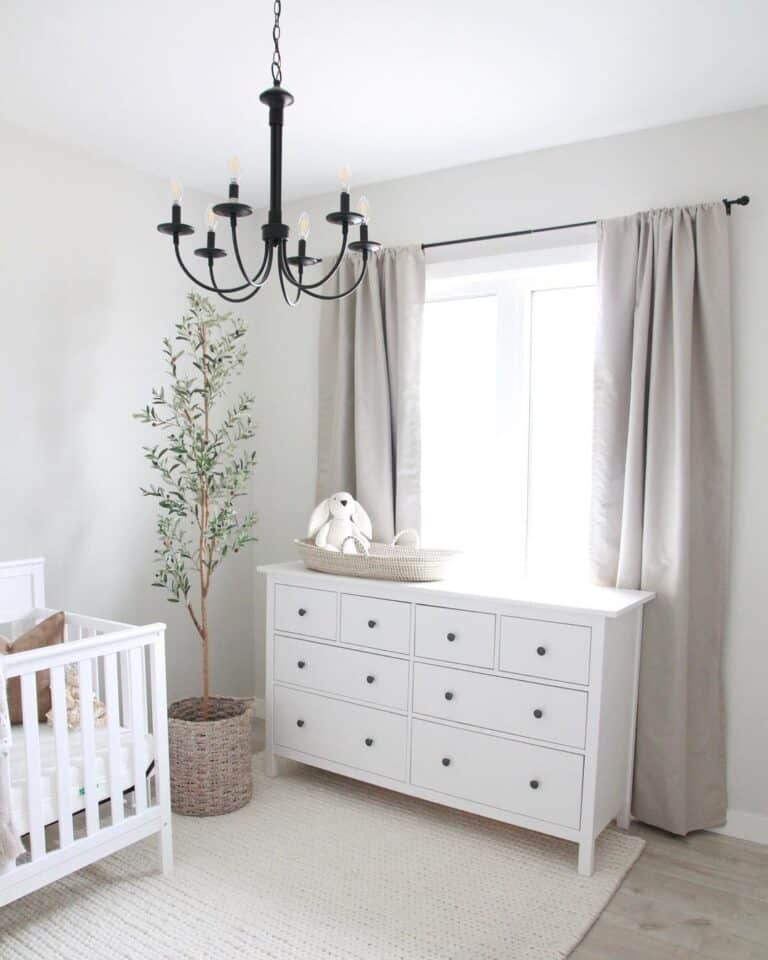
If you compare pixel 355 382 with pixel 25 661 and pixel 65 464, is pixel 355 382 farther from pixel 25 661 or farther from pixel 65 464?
pixel 25 661

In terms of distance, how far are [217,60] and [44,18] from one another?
0.48 metres

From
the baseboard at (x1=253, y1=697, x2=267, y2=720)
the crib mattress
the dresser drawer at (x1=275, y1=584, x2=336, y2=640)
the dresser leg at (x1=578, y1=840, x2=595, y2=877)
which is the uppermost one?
the dresser drawer at (x1=275, y1=584, x2=336, y2=640)

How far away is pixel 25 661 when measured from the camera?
2.08 meters

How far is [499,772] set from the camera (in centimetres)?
266

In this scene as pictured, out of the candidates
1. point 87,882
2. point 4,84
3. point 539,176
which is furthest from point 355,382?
point 87,882

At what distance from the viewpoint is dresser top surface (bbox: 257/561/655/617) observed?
2549mm

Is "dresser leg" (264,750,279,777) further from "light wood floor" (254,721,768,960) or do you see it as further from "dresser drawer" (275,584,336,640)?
"light wood floor" (254,721,768,960)

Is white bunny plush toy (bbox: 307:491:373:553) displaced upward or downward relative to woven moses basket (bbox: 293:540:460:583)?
upward

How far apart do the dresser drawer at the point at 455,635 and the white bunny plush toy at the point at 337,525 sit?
1.43ft

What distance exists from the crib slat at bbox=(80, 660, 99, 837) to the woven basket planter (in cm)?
59

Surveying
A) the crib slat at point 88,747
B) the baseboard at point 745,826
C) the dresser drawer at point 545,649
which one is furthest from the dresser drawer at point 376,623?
the baseboard at point 745,826

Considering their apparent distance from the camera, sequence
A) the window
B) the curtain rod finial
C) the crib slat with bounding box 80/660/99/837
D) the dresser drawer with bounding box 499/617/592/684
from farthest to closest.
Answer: the window, the curtain rod finial, the dresser drawer with bounding box 499/617/592/684, the crib slat with bounding box 80/660/99/837

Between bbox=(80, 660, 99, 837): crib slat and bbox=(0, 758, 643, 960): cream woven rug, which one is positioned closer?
bbox=(0, 758, 643, 960): cream woven rug

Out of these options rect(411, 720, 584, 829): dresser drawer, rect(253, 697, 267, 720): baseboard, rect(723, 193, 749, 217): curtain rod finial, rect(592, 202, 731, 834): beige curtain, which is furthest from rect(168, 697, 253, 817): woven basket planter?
rect(723, 193, 749, 217): curtain rod finial
